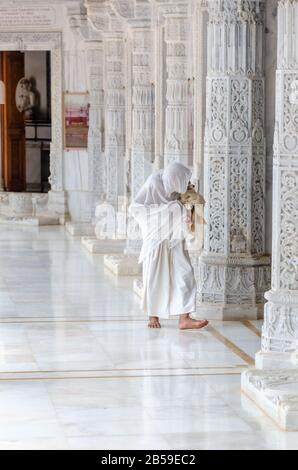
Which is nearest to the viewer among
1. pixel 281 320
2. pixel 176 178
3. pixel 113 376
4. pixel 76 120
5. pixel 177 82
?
pixel 113 376

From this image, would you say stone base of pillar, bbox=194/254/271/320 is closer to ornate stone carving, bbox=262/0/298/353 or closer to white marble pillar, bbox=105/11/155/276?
ornate stone carving, bbox=262/0/298/353

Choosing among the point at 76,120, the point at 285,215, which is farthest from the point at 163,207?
the point at 76,120

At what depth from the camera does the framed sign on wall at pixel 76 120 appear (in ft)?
60.6

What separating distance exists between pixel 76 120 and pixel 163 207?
30.6 feet

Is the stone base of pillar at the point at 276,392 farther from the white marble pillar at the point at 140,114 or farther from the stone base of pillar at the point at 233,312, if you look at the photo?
the white marble pillar at the point at 140,114

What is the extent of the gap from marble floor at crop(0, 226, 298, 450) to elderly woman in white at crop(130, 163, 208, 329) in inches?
A: 7.2

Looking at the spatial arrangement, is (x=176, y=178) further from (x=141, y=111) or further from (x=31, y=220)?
(x=31, y=220)

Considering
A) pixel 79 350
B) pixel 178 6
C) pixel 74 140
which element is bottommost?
pixel 79 350

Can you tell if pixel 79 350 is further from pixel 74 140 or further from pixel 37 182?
pixel 37 182

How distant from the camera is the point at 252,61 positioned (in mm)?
9773

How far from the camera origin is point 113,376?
7871 millimetres

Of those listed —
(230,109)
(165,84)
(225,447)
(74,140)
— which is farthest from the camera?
(74,140)

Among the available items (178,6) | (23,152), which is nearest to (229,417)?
(178,6)

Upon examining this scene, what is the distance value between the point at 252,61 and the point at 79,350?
2714 millimetres
